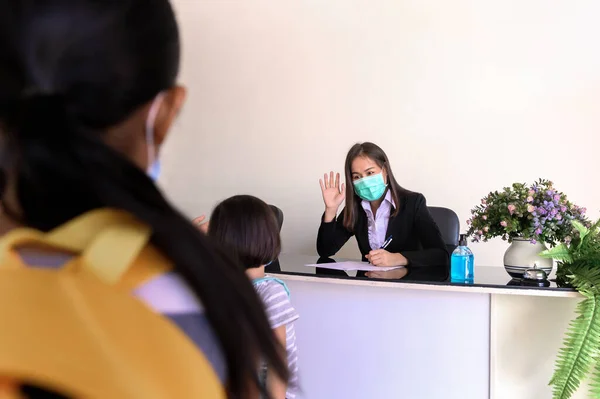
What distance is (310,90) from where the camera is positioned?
3.64 metres

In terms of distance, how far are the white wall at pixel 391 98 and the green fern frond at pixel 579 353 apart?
1.68 m

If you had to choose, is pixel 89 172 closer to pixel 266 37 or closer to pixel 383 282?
pixel 383 282

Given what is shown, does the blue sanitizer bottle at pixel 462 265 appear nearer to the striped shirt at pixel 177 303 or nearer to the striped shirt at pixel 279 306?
the striped shirt at pixel 279 306

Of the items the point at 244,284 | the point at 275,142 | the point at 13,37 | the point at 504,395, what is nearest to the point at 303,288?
the point at 504,395

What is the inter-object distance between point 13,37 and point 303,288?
161cm

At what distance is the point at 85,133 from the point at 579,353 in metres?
1.59

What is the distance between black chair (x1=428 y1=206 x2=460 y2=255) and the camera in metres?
2.54

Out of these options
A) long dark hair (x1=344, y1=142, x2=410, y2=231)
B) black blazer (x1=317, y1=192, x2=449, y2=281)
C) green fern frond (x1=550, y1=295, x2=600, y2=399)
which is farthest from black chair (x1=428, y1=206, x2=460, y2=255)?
green fern frond (x1=550, y1=295, x2=600, y2=399)

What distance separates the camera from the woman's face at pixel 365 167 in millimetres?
2402

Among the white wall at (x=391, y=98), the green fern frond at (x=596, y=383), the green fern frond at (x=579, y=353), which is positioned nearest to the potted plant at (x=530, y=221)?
the green fern frond at (x=579, y=353)

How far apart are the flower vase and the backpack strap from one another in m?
1.63

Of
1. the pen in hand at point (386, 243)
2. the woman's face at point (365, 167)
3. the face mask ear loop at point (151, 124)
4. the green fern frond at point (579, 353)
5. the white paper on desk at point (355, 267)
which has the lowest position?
the green fern frond at point (579, 353)

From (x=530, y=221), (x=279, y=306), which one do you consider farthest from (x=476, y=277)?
(x=279, y=306)

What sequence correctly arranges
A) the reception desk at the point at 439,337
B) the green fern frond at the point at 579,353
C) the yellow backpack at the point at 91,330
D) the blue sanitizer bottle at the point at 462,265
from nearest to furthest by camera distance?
the yellow backpack at the point at 91,330
the green fern frond at the point at 579,353
the reception desk at the point at 439,337
the blue sanitizer bottle at the point at 462,265
